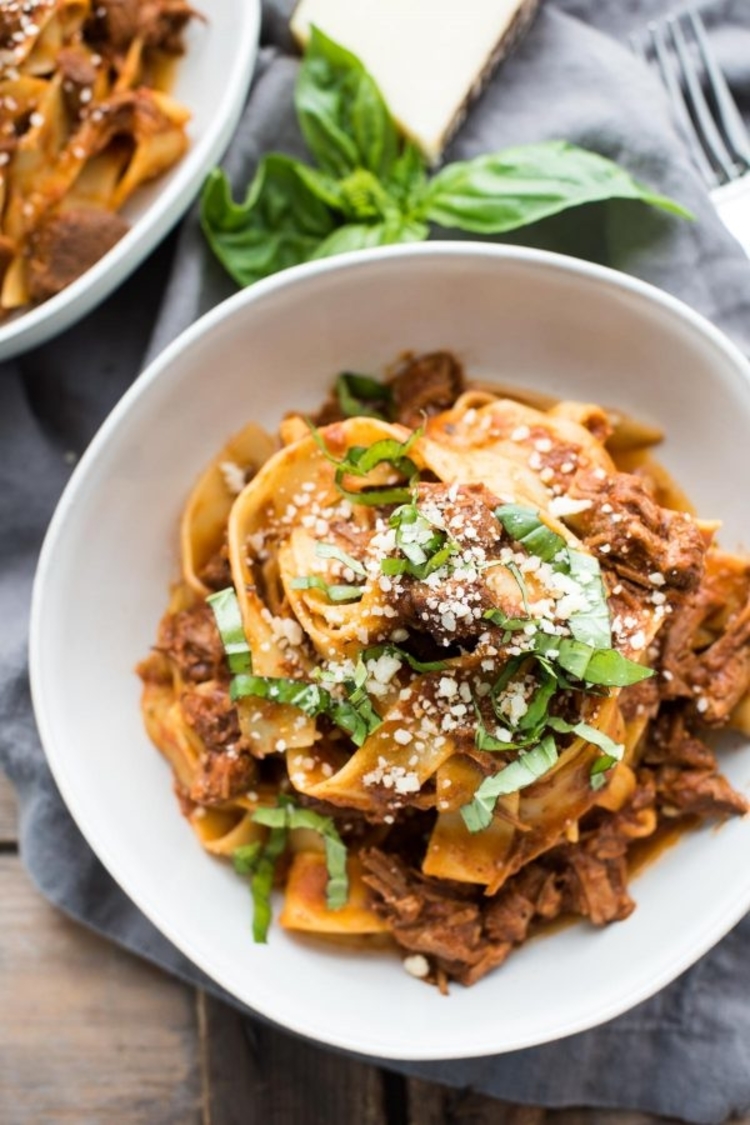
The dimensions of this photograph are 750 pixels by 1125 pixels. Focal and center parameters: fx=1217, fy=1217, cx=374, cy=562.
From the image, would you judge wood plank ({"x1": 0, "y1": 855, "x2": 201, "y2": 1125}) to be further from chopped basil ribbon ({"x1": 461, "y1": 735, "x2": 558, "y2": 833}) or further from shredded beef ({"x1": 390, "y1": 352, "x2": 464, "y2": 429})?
shredded beef ({"x1": 390, "y1": 352, "x2": 464, "y2": 429})

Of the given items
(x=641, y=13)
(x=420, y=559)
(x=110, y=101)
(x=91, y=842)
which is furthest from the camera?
(x=641, y=13)

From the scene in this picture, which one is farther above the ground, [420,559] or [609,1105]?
[420,559]

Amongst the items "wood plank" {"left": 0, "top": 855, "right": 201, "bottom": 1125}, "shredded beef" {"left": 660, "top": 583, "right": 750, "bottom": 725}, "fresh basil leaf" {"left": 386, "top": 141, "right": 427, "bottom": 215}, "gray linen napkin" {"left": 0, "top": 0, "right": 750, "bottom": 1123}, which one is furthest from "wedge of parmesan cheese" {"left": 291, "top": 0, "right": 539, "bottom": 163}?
"wood plank" {"left": 0, "top": 855, "right": 201, "bottom": 1125}

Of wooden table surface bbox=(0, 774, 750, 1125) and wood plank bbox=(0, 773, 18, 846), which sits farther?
wood plank bbox=(0, 773, 18, 846)

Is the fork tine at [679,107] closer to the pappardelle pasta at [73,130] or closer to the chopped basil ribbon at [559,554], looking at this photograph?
the pappardelle pasta at [73,130]

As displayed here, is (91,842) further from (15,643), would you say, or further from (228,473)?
(228,473)

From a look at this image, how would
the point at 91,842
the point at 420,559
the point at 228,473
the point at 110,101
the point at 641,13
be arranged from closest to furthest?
the point at 420,559 < the point at 91,842 < the point at 228,473 < the point at 110,101 < the point at 641,13

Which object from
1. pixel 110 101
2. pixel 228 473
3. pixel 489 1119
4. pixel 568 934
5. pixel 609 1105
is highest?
pixel 110 101

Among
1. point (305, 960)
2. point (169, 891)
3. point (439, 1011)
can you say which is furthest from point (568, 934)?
point (169, 891)
